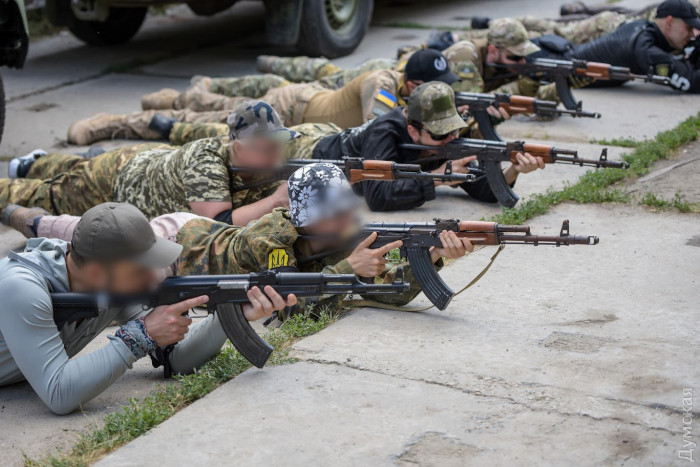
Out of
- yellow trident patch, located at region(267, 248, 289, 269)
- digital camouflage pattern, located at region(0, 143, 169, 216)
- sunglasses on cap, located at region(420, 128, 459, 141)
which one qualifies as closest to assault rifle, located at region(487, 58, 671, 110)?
sunglasses on cap, located at region(420, 128, 459, 141)

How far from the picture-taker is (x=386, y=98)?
704 cm

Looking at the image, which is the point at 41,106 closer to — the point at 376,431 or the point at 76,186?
the point at 76,186

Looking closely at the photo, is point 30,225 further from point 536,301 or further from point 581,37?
point 581,37

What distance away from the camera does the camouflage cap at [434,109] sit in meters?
5.79

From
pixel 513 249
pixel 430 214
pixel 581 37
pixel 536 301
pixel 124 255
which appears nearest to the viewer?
pixel 124 255

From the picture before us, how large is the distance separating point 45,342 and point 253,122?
7.39 feet

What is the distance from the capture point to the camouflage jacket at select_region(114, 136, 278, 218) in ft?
17.8

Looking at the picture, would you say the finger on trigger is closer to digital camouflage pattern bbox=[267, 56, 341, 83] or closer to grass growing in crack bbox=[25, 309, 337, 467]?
grass growing in crack bbox=[25, 309, 337, 467]

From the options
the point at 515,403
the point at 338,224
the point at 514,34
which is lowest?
the point at 515,403

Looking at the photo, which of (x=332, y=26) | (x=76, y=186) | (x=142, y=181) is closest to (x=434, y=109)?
(x=142, y=181)

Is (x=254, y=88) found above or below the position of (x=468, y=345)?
above

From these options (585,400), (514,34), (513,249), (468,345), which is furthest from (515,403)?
(514,34)

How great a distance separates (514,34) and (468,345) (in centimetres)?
472

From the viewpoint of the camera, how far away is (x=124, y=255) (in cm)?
346
